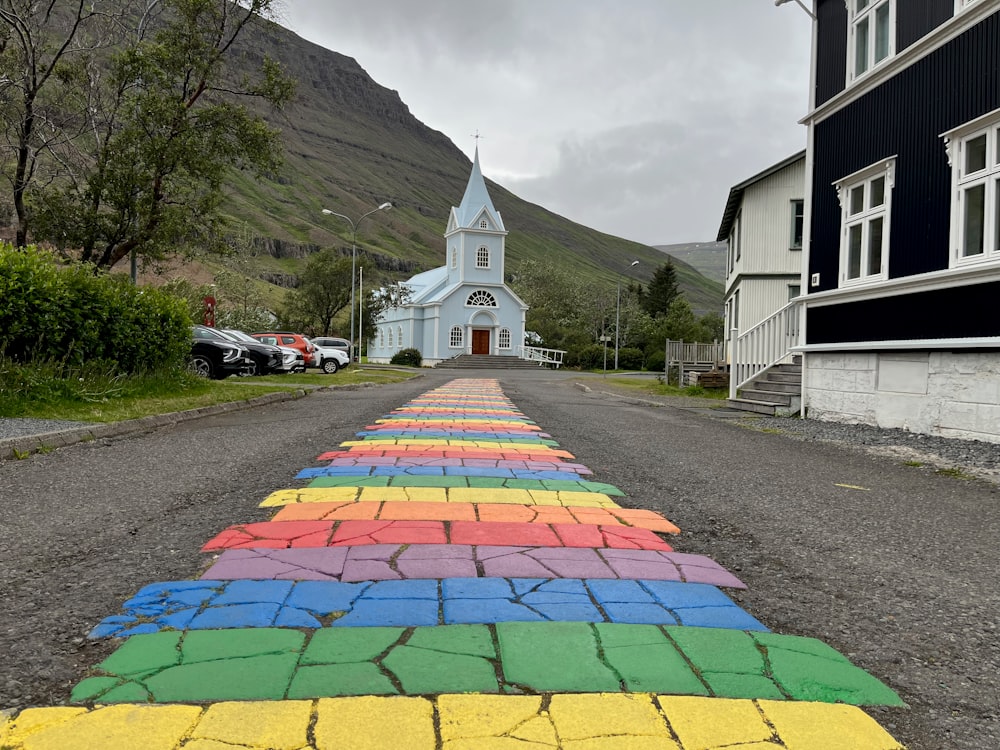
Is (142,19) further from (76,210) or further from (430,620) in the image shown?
(430,620)

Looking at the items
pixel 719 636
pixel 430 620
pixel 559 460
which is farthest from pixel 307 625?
pixel 559 460

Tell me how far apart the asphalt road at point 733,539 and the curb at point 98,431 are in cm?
25

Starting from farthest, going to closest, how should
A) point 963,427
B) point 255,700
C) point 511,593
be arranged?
point 963,427, point 511,593, point 255,700

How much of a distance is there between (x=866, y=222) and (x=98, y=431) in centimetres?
1240

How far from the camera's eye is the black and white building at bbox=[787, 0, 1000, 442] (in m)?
10.2

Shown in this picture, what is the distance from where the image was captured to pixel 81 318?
12680 millimetres

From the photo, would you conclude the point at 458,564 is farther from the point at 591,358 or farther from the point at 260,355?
the point at 591,358

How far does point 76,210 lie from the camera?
1925cm

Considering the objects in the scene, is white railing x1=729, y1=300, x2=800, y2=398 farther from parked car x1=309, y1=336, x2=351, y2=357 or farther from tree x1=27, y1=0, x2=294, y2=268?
parked car x1=309, y1=336, x2=351, y2=357

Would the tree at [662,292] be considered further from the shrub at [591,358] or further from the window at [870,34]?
the window at [870,34]

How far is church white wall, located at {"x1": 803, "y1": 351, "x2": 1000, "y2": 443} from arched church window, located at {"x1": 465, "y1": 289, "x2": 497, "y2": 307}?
4839 cm

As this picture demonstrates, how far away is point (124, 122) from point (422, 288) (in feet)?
160

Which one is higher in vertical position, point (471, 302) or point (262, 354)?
point (471, 302)

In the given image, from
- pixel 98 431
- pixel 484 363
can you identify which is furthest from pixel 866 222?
pixel 484 363
